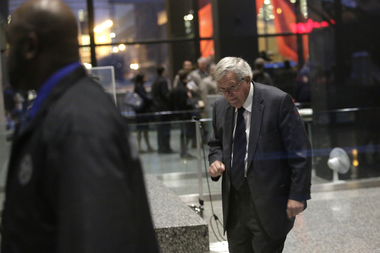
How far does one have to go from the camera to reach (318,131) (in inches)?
336

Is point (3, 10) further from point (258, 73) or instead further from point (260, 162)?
point (258, 73)

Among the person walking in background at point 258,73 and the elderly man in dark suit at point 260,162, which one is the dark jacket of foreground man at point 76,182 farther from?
the person walking in background at point 258,73

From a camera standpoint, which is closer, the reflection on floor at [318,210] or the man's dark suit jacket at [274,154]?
the man's dark suit jacket at [274,154]

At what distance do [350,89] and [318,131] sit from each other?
75cm

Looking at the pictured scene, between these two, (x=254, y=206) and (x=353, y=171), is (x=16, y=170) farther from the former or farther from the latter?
(x=353, y=171)

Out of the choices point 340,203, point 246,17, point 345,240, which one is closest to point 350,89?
point 340,203

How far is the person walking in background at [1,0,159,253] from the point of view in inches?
46.3

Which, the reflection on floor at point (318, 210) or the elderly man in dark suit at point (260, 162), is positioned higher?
the elderly man in dark suit at point (260, 162)

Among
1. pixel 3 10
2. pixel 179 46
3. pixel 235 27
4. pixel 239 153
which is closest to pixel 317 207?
pixel 235 27

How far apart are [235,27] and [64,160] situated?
5518 mm

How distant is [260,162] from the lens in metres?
3.28

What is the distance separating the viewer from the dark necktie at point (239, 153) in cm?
338

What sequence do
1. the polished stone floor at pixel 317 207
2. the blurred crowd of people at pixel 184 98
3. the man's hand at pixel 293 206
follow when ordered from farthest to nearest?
the blurred crowd of people at pixel 184 98 → the polished stone floor at pixel 317 207 → the man's hand at pixel 293 206

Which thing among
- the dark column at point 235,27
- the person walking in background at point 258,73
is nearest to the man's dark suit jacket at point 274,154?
the dark column at point 235,27
